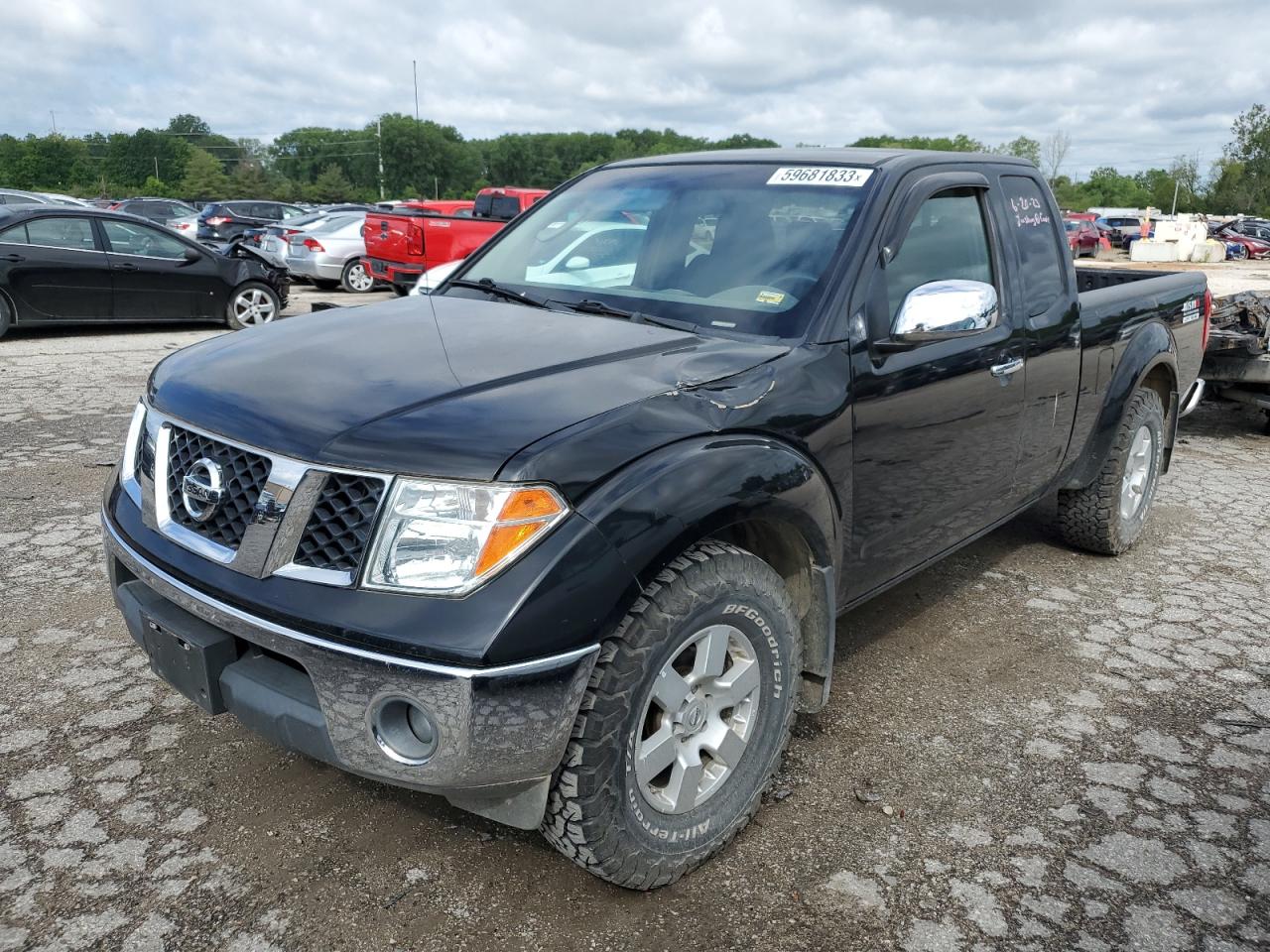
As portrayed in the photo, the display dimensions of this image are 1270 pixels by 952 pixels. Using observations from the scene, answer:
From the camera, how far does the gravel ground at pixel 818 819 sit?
7.93 ft

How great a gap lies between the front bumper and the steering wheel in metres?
1.41

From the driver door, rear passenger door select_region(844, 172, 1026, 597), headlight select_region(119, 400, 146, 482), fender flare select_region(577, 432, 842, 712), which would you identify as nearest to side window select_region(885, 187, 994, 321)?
rear passenger door select_region(844, 172, 1026, 597)

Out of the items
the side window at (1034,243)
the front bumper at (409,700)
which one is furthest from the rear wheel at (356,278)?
the front bumper at (409,700)

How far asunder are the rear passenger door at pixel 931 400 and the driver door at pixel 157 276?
10491 mm

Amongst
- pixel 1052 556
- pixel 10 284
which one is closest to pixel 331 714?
pixel 1052 556

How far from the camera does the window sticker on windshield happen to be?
10.8ft

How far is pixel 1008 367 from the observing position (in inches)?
142

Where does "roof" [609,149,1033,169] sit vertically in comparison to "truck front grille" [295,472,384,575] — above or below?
above

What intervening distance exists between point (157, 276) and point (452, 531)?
11147mm

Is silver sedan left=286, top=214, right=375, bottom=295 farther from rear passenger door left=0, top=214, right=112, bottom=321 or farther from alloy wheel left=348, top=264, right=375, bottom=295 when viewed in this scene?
rear passenger door left=0, top=214, right=112, bottom=321

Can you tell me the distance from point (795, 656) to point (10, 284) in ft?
35.9

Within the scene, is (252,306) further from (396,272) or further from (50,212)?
(50,212)

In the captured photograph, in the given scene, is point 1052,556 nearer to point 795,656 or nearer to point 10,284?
point 795,656

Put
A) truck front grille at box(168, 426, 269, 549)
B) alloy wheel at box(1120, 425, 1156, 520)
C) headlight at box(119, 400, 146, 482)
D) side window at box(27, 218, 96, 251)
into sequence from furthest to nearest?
1. side window at box(27, 218, 96, 251)
2. alloy wheel at box(1120, 425, 1156, 520)
3. headlight at box(119, 400, 146, 482)
4. truck front grille at box(168, 426, 269, 549)
